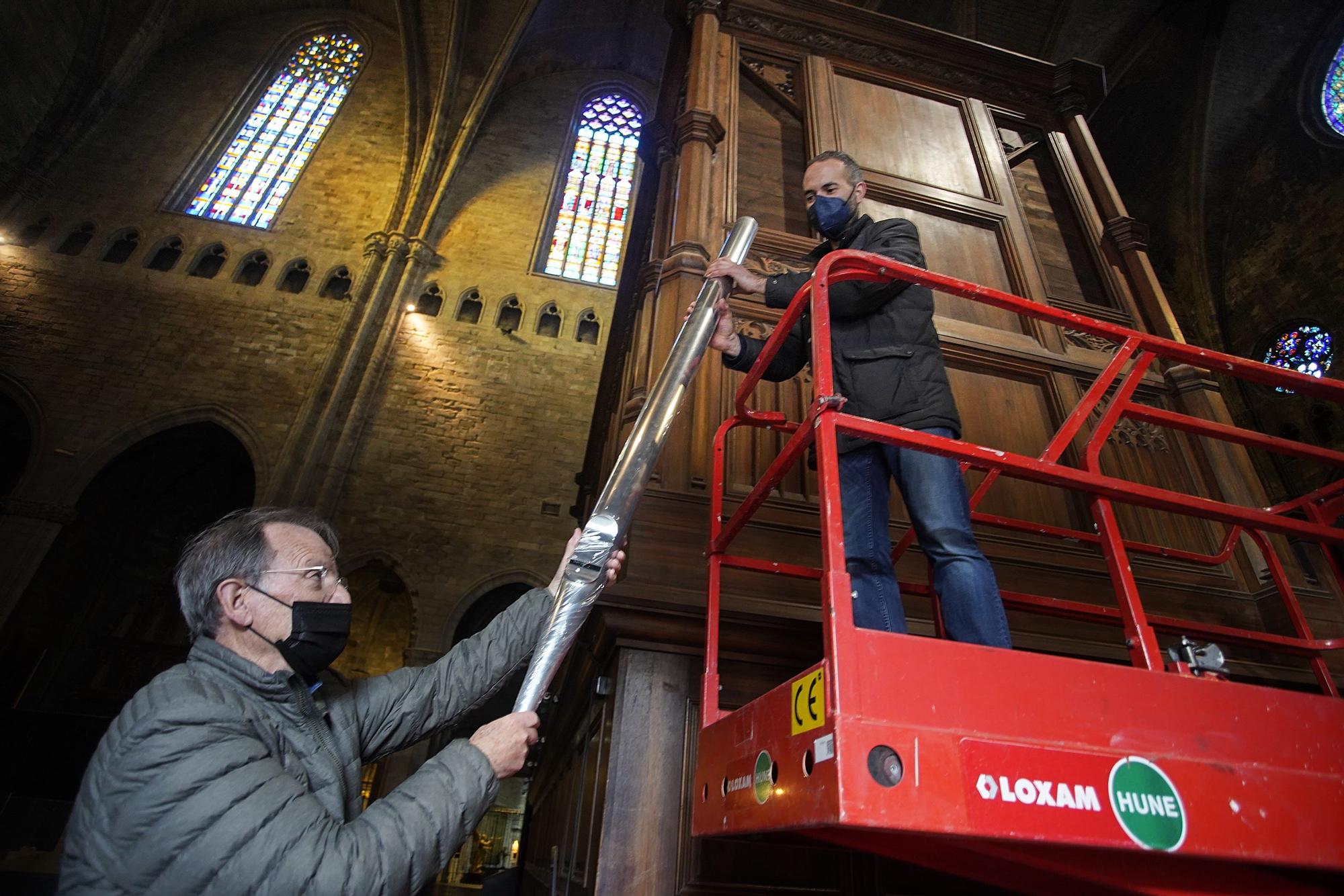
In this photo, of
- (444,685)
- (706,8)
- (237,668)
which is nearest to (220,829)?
(237,668)

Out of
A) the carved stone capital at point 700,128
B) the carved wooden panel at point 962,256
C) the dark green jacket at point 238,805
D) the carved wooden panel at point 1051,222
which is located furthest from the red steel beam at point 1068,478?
the carved stone capital at point 700,128

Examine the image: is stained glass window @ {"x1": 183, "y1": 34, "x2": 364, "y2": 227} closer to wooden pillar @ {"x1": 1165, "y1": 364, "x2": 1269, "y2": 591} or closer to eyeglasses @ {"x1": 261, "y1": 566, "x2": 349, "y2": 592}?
eyeglasses @ {"x1": 261, "y1": 566, "x2": 349, "y2": 592}

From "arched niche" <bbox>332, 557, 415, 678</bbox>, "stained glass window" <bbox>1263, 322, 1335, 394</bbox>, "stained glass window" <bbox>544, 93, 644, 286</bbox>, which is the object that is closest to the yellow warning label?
"arched niche" <bbox>332, 557, 415, 678</bbox>

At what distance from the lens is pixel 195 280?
Result: 13.9 m

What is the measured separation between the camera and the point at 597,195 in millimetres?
17094

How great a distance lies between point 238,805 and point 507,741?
0.49 metres

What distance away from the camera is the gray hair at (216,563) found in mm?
1549

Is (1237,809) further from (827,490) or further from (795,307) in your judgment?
(795,307)

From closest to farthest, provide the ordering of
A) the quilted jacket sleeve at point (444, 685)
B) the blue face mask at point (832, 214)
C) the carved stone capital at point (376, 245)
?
the quilted jacket sleeve at point (444, 685) < the blue face mask at point (832, 214) < the carved stone capital at point (376, 245)

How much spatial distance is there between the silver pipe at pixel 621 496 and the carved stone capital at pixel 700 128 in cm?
216

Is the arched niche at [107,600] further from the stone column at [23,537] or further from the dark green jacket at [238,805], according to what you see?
the dark green jacket at [238,805]

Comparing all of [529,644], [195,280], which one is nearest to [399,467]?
[195,280]

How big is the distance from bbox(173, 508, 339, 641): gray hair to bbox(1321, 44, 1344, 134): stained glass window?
62.5 feet

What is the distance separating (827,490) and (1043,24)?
13.8 m
